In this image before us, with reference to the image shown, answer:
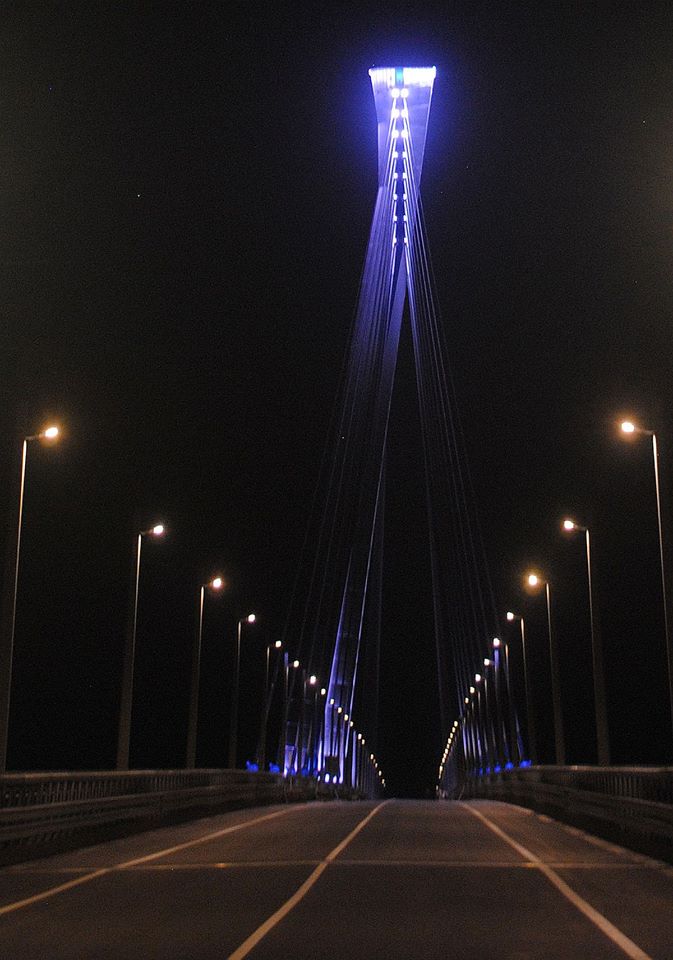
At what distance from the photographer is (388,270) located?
173ft

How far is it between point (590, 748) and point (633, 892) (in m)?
112

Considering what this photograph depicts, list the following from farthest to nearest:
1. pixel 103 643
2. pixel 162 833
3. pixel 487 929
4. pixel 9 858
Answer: pixel 103 643, pixel 162 833, pixel 9 858, pixel 487 929

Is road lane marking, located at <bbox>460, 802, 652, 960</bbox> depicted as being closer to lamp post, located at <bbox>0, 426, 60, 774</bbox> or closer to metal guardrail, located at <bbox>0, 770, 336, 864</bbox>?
metal guardrail, located at <bbox>0, 770, 336, 864</bbox>

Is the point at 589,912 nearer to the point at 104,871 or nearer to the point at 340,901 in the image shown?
the point at 340,901

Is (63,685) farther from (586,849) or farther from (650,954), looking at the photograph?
(650,954)

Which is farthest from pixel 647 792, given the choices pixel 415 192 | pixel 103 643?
pixel 103 643

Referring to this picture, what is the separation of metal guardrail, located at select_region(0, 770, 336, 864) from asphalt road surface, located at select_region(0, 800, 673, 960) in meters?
0.75

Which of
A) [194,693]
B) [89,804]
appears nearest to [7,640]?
[89,804]

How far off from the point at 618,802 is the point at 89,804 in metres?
8.99

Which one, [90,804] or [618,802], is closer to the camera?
[90,804]

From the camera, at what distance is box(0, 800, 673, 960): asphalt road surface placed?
10164 millimetres

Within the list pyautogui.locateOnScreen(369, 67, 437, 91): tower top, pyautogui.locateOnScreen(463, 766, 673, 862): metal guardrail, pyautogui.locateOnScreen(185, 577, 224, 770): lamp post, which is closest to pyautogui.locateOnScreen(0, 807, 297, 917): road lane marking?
pyautogui.locateOnScreen(463, 766, 673, 862): metal guardrail

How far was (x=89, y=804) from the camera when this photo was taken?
23.3 meters

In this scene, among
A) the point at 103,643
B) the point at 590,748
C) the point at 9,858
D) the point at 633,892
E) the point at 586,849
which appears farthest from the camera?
the point at 590,748
